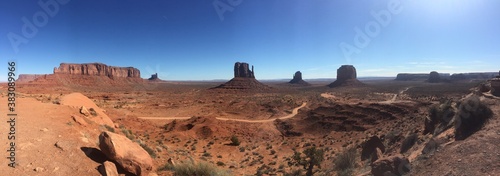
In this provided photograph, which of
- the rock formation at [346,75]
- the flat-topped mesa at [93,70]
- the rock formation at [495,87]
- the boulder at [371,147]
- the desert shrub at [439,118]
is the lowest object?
the boulder at [371,147]

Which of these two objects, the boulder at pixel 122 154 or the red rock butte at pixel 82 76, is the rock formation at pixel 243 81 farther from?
the boulder at pixel 122 154

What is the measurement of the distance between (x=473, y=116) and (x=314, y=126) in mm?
22590

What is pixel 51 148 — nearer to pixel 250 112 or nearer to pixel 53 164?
pixel 53 164

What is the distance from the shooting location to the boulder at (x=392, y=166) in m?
9.43

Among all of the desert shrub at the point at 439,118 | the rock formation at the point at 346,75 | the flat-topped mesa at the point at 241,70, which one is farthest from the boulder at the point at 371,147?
the rock formation at the point at 346,75

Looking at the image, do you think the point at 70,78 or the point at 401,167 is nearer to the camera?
the point at 401,167

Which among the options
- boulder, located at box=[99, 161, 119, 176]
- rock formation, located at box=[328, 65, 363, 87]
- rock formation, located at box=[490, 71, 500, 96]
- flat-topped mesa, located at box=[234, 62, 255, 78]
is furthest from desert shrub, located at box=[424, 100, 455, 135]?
rock formation, located at box=[328, 65, 363, 87]

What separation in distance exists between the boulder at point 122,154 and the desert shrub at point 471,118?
12.0m

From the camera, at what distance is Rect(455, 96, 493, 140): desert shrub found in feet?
33.1

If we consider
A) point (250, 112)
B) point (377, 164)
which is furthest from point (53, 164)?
point (250, 112)

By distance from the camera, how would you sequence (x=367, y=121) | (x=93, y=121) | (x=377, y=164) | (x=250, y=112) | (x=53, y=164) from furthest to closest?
(x=250, y=112) → (x=367, y=121) → (x=93, y=121) → (x=377, y=164) → (x=53, y=164)

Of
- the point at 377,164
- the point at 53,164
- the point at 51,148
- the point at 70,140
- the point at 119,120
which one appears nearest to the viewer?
the point at 53,164

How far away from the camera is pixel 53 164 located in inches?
294

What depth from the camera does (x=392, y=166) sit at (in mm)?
9633
